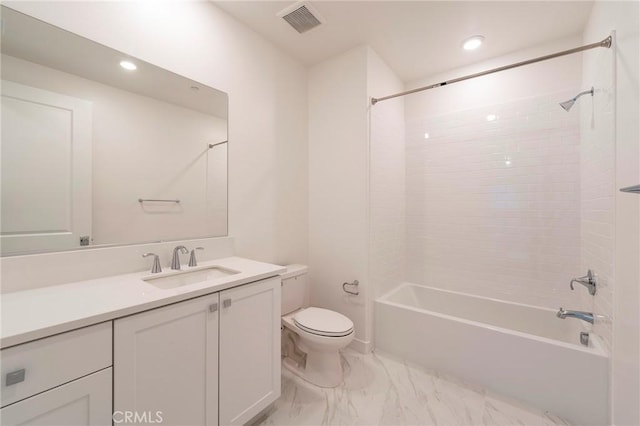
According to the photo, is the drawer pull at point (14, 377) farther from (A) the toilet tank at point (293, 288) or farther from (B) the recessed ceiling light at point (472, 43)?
(B) the recessed ceiling light at point (472, 43)

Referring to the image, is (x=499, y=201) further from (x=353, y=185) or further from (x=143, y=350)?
(x=143, y=350)

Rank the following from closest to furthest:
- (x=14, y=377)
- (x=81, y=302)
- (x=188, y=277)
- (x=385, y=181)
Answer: (x=14, y=377)
(x=81, y=302)
(x=188, y=277)
(x=385, y=181)

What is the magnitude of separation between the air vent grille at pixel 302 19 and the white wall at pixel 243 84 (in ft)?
1.03

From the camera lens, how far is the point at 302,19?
189 cm

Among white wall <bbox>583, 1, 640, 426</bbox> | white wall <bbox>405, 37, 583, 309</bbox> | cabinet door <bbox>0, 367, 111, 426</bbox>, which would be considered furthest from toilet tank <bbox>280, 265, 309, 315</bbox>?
white wall <bbox>583, 1, 640, 426</bbox>

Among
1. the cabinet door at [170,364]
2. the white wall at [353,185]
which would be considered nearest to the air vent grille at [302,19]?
the white wall at [353,185]

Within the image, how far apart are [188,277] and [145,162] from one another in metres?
0.70

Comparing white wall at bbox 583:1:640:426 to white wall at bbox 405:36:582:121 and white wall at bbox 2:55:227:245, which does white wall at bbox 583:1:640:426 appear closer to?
white wall at bbox 405:36:582:121

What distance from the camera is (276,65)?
7.30 feet

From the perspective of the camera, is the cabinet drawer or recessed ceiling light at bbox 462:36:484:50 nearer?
the cabinet drawer

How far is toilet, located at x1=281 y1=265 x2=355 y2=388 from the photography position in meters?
1.74

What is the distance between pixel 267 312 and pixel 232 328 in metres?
0.22

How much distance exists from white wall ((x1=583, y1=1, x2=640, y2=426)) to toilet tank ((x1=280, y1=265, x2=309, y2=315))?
1.82 meters

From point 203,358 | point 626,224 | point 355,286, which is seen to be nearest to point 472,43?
point 626,224
